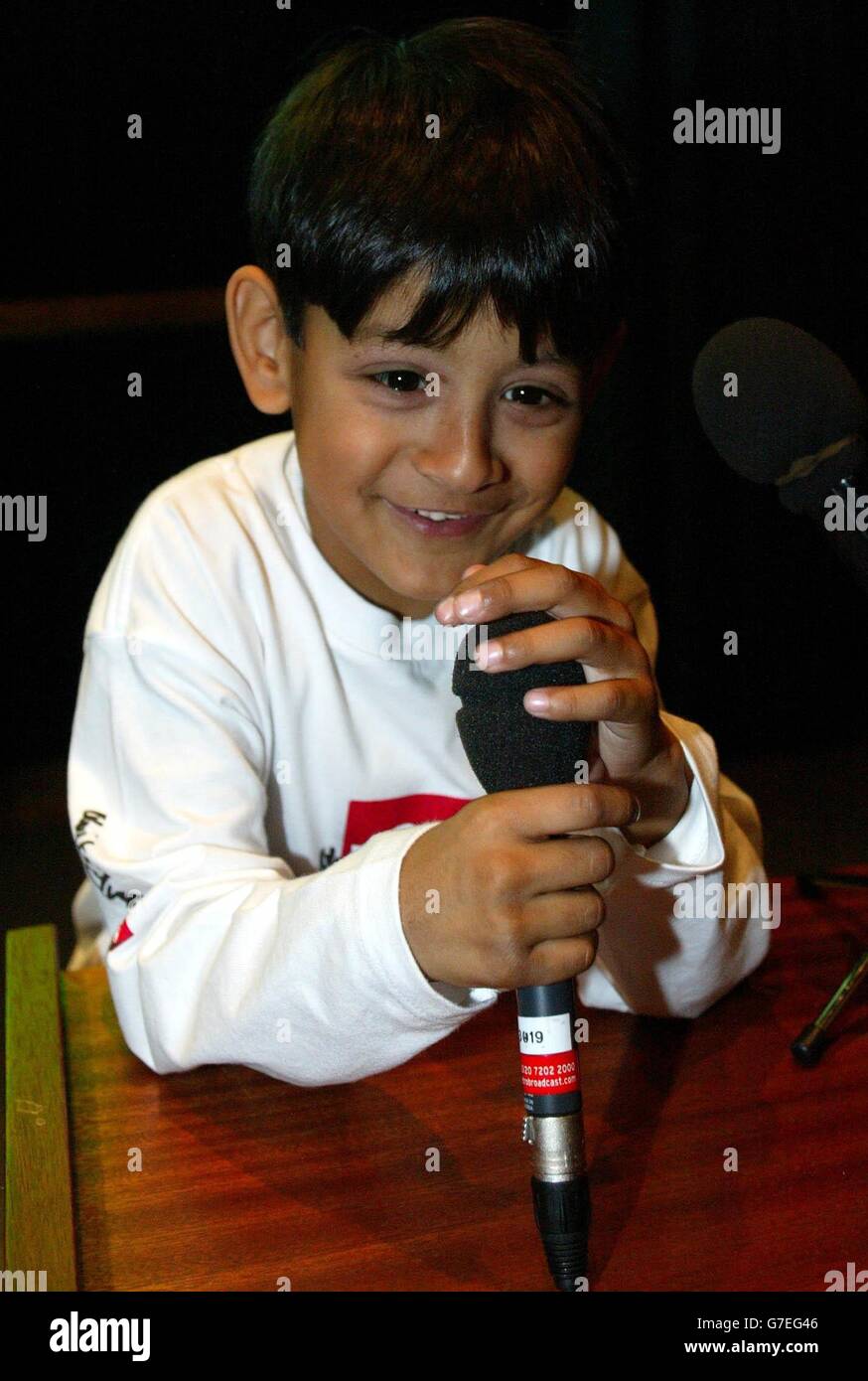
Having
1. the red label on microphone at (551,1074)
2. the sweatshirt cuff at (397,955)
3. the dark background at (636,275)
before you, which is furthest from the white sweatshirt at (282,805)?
the dark background at (636,275)

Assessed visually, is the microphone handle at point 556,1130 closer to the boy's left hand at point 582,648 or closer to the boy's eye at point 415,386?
the boy's left hand at point 582,648

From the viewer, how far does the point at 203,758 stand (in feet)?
2.57

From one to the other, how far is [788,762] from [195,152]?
0.98 meters

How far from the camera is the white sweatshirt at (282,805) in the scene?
640mm

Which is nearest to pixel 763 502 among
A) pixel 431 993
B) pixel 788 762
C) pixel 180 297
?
pixel 788 762

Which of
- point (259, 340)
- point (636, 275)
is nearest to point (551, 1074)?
point (259, 340)

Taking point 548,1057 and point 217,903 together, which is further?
point 217,903

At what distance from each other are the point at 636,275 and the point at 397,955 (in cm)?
103

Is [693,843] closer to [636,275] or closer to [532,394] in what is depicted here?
[532,394]

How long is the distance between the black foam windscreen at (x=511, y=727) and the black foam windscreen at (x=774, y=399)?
8.6 inches

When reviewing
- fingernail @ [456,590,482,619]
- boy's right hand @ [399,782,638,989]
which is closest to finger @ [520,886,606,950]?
boy's right hand @ [399,782,638,989]

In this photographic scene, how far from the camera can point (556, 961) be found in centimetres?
54

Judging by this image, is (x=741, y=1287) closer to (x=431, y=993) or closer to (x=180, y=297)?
(x=431, y=993)

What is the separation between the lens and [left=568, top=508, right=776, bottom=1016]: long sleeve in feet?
2.37
